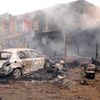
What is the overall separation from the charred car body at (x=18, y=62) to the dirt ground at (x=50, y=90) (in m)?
0.58

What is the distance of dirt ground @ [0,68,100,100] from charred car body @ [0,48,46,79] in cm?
58

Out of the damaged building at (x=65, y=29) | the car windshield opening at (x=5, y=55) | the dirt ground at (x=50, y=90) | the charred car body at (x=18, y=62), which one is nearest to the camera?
the dirt ground at (x=50, y=90)

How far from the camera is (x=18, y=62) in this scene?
11680mm

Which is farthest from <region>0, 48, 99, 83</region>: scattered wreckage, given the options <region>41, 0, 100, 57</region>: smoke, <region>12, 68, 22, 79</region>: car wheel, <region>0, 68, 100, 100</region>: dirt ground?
<region>41, 0, 100, 57</region>: smoke

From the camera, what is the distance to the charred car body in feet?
36.8

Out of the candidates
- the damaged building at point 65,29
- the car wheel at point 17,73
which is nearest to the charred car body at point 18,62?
the car wheel at point 17,73

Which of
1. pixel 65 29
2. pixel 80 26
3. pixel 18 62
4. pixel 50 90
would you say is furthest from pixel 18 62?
pixel 65 29

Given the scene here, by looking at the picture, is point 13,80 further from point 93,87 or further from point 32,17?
point 32,17

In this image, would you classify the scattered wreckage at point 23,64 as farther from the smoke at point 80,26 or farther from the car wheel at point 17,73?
the smoke at point 80,26

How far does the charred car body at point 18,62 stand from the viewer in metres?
11.2

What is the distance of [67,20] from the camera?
67.2 ft

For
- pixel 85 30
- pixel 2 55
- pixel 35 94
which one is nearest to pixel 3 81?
pixel 2 55

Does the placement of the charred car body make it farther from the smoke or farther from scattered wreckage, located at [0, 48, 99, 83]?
the smoke

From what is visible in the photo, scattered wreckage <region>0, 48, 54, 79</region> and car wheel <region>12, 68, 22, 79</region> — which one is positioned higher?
scattered wreckage <region>0, 48, 54, 79</region>
